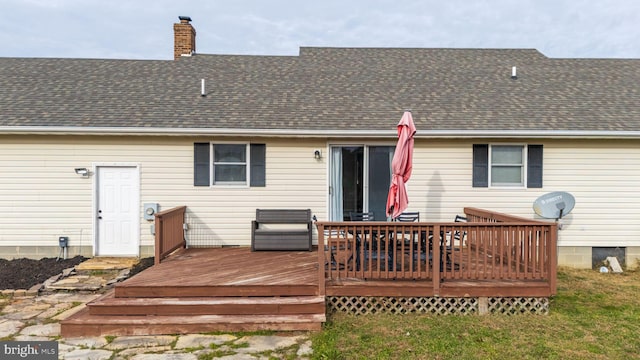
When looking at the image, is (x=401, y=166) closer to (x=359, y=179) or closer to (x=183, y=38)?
(x=359, y=179)

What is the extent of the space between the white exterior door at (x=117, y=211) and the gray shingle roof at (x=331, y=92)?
107cm

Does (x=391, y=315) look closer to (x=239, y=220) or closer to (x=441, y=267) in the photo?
(x=441, y=267)

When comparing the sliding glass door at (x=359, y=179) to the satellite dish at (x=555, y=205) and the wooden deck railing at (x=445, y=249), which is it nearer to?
the wooden deck railing at (x=445, y=249)

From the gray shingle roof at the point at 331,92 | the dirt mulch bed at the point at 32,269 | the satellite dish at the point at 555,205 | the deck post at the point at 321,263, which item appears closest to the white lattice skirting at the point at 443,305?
the deck post at the point at 321,263

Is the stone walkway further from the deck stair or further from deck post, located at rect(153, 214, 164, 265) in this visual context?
deck post, located at rect(153, 214, 164, 265)

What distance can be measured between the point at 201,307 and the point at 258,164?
3.73 m

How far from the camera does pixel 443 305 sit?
17.4ft

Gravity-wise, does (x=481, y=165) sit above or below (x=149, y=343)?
above

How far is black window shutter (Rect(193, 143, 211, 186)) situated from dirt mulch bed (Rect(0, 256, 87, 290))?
9.30 feet

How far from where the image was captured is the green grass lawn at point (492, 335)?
4133mm

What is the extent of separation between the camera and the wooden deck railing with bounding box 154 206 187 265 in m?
6.45

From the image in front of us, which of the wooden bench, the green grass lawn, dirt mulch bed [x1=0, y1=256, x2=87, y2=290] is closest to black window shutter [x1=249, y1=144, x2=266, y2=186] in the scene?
the wooden bench

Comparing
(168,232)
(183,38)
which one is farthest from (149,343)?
(183,38)

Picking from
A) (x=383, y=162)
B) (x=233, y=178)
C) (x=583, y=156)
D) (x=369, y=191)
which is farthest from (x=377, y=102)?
(x=583, y=156)
